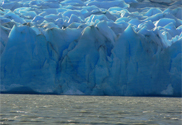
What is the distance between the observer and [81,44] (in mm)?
15031

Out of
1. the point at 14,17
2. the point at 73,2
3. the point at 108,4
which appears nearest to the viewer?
the point at 14,17

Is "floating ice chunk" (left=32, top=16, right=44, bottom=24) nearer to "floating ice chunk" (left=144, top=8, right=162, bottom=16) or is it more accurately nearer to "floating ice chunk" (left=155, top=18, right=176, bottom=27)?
"floating ice chunk" (left=155, top=18, right=176, bottom=27)

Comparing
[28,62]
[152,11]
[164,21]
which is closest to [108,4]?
[152,11]

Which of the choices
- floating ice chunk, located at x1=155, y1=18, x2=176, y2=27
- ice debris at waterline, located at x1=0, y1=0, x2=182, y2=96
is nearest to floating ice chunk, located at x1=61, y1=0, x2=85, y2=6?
floating ice chunk, located at x1=155, y1=18, x2=176, y2=27

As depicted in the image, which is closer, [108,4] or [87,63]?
[87,63]

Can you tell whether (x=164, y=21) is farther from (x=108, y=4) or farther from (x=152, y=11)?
(x=108, y=4)

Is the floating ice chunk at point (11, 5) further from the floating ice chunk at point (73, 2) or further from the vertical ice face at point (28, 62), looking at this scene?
the vertical ice face at point (28, 62)

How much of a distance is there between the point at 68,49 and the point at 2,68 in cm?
316

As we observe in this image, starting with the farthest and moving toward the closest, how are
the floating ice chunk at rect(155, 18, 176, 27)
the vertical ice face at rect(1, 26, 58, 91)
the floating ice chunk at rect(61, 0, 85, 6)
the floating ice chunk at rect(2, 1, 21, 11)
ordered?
1. the floating ice chunk at rect(61, 0, 85, 6)
2. the floating ice chunk at rect(2, 1, 21, 11)
3. the floating ice chunk at rect(155, 18, 176, 27)
4. the vertical ice face at rect(1, 26, 58, 91)

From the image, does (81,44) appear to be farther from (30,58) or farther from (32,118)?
(32,118)

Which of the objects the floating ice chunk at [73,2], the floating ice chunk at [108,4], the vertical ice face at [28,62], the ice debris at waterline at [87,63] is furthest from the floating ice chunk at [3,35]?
the floating ice chunk at [108,4]

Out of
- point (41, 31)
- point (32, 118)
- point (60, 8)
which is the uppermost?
point (60, 8)

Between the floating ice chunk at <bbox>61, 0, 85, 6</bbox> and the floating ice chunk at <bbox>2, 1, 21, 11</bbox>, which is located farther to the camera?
the floating ice chunk at <bbox>61, 0, 85, 6</bbox>

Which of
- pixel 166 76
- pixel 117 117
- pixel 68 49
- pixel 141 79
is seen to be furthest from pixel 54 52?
pixel 117 117
